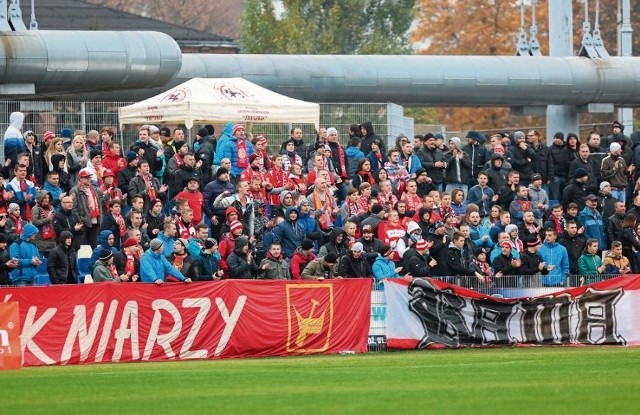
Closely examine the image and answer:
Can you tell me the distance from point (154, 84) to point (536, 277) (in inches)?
397

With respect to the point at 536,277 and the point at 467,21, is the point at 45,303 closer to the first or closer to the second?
the point at 536,277

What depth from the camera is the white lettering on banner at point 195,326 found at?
84.1 feet

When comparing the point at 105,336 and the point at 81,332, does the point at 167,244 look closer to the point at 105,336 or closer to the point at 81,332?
the point at 105,336

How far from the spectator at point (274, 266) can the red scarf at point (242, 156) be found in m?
3.56

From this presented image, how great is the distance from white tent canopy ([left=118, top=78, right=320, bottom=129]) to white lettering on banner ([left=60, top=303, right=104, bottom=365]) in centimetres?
704

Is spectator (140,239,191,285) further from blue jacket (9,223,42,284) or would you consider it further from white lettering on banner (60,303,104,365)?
blue jacket (9,223,42,284)

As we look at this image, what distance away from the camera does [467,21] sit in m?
82.1

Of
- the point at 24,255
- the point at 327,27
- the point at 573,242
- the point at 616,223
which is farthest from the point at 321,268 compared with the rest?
the point at 327,27

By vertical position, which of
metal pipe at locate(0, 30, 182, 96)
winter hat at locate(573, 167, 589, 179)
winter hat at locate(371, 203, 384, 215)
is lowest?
winter hat at locate(371, 203, 384, 215)

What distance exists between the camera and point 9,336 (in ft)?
77.2

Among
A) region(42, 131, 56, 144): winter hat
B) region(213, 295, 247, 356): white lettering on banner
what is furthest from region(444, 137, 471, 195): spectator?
region(213, 295, 247, 356): white lettering on banner

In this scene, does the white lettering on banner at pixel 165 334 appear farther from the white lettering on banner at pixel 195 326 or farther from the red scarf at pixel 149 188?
the red scarf at pixel 149 188

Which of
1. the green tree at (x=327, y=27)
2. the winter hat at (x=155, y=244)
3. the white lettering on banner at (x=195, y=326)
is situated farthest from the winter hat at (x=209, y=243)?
the green tree at (x=327, y=27)

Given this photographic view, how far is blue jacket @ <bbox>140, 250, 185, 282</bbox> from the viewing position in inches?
1021
